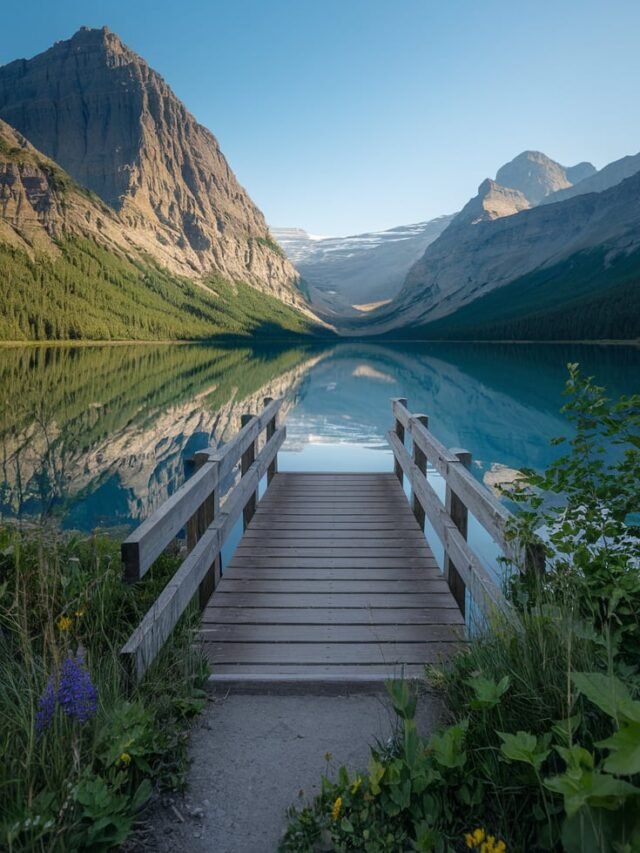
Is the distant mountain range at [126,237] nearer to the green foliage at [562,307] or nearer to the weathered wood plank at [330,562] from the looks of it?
the green foliage at [562,307]

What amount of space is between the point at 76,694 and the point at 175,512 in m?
1.42

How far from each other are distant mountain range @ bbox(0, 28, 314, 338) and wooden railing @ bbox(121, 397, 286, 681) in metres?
85.8

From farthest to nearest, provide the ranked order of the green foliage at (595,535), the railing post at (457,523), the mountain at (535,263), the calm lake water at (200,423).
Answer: the mountain at (535,263) < the calm lake water at (200,423) < the railing post at (457,523) < the green foliage at (595,535)

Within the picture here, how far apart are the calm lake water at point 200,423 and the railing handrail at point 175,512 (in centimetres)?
46

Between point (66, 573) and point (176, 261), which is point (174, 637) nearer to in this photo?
point (66, 573)

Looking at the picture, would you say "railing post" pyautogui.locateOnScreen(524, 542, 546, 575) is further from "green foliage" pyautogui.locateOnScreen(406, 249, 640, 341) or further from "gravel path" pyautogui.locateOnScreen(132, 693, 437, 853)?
"green foliage" pyautogui.locateOnScreen(406, 249, 640, 341)

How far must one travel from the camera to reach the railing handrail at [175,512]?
295cm

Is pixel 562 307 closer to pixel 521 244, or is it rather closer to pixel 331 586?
pixel 521 244

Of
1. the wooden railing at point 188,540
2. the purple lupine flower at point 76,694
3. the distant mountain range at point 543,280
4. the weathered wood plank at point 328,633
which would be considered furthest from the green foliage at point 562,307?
the purple lupine flower at point 76,694

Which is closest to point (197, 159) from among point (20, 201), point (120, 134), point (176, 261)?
point (120, 134)

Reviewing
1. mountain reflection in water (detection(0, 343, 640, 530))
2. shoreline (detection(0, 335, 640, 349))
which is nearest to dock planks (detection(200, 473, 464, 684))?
mountain reflection in water (detection(0, 343, 640, 530))

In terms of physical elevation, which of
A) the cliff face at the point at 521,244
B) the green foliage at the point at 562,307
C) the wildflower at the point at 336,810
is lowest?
the wildflower at the point at 336,810

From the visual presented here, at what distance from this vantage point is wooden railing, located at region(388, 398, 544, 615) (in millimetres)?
3477

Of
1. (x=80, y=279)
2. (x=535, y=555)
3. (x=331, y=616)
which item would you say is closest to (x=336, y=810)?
(x=535, y=555)
